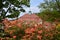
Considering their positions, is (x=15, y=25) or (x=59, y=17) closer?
(x=15, y=25)

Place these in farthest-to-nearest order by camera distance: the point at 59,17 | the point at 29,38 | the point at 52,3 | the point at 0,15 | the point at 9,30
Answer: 1. the point at 52,3
2. the point at 59,17
3. the point at 0,15
4. the point at 9,30
5. the point at 29,38

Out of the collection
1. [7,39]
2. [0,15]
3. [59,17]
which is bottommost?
[59,17]

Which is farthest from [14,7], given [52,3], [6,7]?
[52,3]

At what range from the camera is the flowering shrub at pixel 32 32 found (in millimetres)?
10245

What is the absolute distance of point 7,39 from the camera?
10703 mm

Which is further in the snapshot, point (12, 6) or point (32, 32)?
point (12, 6)

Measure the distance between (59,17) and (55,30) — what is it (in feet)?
76.2

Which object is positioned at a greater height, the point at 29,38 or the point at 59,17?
the point at 29,38

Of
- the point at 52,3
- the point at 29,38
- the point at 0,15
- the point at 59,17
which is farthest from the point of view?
the point at 52,3

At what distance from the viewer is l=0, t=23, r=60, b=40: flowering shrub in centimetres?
1024

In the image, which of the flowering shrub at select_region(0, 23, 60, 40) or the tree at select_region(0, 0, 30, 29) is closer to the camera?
the flowering shrub at select_region(0, 23, 60, 40)

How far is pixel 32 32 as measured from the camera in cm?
1033

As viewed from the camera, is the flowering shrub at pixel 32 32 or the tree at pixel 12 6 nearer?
the flowering shrub at pixel 32 32

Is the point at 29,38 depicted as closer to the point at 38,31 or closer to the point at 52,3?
the point at 38,31
